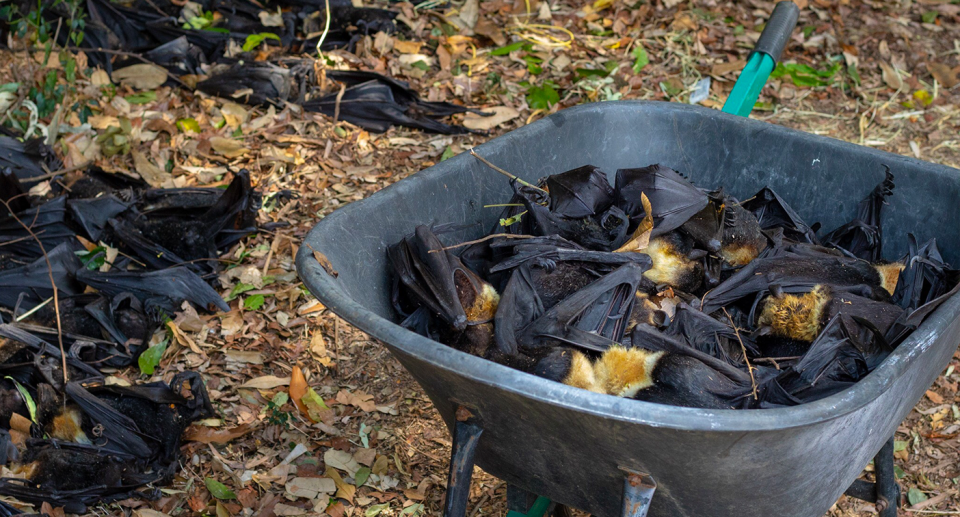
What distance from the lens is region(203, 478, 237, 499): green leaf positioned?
7.46 ft

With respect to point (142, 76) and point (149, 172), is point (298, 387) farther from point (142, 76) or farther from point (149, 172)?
point (142, 76)

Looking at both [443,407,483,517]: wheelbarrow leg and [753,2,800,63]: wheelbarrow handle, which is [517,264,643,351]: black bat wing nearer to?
[443,407,483,517]: wheelbarrow leg

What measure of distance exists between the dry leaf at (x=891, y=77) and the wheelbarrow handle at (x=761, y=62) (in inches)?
95.2

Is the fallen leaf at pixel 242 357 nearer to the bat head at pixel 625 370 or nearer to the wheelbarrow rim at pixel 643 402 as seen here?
the wheelbarrow rim at pixel 643 402

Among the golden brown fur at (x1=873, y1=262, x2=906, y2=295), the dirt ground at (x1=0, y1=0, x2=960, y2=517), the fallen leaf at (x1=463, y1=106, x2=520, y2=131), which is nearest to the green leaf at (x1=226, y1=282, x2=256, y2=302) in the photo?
the dirt ground at (x1=0, y1=0, x2=960, y2=517)

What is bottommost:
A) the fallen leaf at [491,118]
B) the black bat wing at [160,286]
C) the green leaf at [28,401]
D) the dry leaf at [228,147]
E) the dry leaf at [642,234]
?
the green leaf at [28,401]

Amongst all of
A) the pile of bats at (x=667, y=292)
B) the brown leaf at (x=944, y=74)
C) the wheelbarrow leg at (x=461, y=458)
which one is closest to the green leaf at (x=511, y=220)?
the pile of bats at (x=667, y=292)

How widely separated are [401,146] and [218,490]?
200 cm

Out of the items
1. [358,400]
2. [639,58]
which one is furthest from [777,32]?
[639,58]

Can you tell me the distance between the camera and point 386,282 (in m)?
1.74

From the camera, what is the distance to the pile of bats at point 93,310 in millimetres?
2246

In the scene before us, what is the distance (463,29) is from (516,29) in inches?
12.8

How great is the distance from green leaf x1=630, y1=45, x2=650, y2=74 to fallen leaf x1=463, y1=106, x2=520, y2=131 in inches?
33.9

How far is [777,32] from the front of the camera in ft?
7.62
